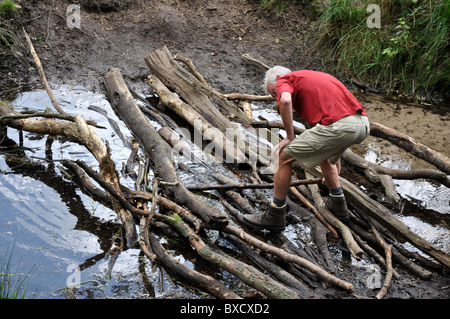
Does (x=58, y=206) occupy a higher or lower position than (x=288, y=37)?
lower

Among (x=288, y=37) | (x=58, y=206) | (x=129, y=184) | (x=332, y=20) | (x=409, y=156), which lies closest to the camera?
(x=58, y=206)

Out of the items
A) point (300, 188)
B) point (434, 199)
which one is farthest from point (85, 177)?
point (434, 199)

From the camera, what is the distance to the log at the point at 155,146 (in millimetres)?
4246

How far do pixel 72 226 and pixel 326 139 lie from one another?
8.64 feet

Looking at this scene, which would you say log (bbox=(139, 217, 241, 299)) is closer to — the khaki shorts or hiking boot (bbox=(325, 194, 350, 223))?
the khaki shorts

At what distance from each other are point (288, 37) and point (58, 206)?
6.00 m

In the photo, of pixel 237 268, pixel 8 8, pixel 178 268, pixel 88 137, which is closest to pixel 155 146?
pixel 88 137

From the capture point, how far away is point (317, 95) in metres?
3.97

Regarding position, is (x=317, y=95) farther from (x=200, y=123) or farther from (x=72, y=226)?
(x=72, y=226)

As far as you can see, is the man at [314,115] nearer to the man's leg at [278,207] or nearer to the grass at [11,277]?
the man's leg at [278,207]

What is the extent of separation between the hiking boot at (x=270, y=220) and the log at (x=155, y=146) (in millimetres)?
459

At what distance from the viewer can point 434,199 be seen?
5262 mm

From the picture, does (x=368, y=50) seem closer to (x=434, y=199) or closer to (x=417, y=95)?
(x=417, y=95)

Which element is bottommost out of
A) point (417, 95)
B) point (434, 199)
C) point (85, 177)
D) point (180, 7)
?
point (434, 199)
